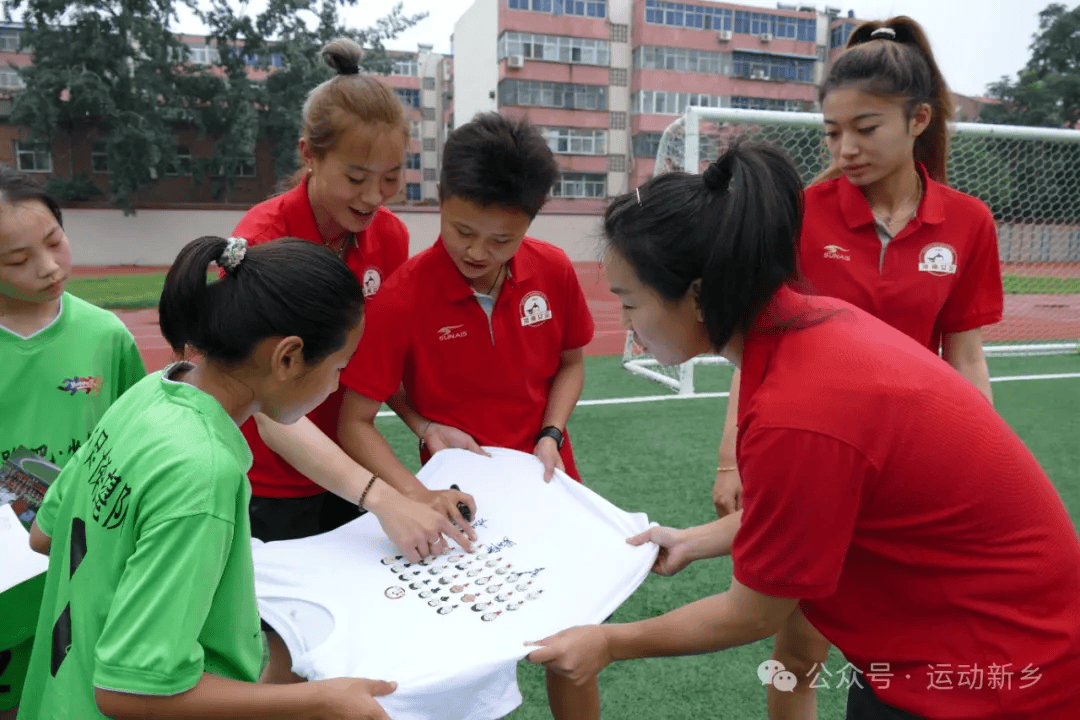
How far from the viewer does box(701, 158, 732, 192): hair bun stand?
110 centimetres

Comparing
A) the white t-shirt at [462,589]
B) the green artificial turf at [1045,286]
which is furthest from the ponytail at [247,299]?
the green artificial turf at [1045,286]

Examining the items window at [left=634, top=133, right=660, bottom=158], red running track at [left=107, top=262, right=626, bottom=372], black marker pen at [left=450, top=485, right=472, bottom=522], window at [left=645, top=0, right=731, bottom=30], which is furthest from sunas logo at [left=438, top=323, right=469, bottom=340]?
window at [left=645, top=0, right=731, bottom=30]

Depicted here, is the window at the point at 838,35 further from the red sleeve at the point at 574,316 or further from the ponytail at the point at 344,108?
the ponytail at the point at 344,108

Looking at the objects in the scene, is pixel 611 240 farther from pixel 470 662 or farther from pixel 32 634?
pixel 32 634

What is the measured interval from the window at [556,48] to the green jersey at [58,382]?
3056 centimetres

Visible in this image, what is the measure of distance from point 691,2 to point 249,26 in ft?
57.6

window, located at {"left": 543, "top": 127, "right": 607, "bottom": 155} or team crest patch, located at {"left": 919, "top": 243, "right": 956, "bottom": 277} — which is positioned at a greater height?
window, located at {"left": 543, "top": 127, "right": 607, "bottom": 155}

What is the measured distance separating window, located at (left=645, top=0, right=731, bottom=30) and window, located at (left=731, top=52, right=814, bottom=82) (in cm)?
149

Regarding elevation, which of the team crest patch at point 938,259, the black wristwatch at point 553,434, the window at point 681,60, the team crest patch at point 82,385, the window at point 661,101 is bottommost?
the black wristwatch at point 553,434

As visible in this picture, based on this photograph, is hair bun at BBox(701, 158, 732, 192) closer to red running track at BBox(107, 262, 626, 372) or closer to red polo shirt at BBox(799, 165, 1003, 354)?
red polo shirt at BBox(799, 165, 1003, 354)

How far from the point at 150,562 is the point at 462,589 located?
1.84ft

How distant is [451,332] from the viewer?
184 centimetres

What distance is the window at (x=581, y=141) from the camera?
102 ft

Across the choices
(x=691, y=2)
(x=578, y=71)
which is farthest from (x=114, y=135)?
(x=691, y=2)
